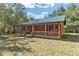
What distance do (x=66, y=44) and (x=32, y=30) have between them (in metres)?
0.54

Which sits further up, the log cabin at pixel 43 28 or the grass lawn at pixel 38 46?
the log cabin at pixel 43 28

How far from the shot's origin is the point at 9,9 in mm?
4492

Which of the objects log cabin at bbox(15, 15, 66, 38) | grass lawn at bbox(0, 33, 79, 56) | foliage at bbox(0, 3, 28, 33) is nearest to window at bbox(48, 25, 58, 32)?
log cabin at bbox(15, 15, 66, 38)

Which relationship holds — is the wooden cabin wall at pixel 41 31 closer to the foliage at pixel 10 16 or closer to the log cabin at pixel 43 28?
the log cabin at pixel 43 28

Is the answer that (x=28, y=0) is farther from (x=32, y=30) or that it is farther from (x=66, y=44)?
(x=66, y=44)

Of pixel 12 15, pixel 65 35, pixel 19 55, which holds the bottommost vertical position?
pixel 19 55

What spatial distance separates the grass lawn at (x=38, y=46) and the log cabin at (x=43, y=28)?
0.07m

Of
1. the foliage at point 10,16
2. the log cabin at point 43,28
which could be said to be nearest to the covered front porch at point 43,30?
the log cabin at point 43,28

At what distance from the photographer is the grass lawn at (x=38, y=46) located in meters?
4.45

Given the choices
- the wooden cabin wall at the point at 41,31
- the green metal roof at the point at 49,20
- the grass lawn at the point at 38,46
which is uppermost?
the green metal roof at the point at 49,20

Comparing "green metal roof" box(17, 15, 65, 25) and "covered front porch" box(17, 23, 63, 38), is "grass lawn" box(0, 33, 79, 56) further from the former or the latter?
"green metal roof" box(17, 15, 65, 25)

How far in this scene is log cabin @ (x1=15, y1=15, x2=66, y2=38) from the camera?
444 cm

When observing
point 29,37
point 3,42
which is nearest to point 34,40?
point 29,37

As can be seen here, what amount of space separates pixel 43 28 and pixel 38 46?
27 centimetres
